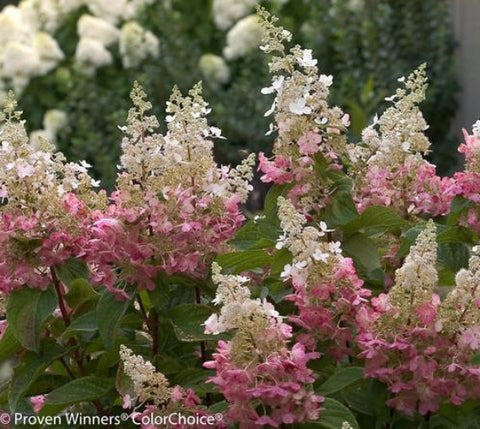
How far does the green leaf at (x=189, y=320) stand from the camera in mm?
2225

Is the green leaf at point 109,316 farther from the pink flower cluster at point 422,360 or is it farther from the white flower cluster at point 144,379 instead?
the pink flower cluster at point 422,360

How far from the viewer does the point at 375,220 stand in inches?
92.4

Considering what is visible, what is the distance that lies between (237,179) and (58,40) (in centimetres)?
673

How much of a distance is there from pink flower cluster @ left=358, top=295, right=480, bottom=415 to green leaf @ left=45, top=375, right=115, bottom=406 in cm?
45

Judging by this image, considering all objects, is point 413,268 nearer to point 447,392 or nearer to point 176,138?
point 447,392

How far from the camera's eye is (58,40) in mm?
8945

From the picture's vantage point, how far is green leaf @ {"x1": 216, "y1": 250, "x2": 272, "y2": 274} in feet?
7.53

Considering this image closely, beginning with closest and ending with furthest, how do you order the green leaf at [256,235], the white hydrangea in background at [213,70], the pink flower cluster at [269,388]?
the pink flower cluster at [269,388] < the green leaf at [256,235] < the white hydrangea in background at [213,70]

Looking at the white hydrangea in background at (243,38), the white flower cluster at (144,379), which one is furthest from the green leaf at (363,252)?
the white hydrangea in background at (243,38)

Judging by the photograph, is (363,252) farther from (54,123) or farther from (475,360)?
(54,123)

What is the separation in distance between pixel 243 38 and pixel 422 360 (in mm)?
6409

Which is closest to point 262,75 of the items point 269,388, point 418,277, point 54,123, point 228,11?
point 228,11

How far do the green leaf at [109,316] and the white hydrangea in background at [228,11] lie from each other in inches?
254

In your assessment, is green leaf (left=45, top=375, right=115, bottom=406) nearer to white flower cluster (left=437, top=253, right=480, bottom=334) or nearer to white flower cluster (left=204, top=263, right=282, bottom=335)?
white flower cluster (left=204, top=263, right=282, bottom=335)
